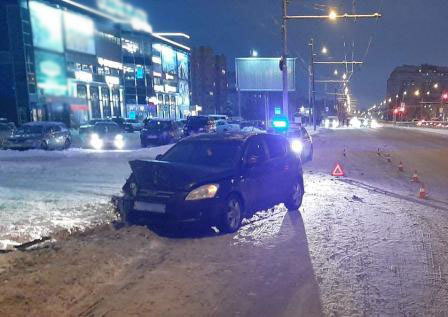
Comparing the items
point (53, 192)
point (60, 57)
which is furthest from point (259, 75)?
point (53, 192)

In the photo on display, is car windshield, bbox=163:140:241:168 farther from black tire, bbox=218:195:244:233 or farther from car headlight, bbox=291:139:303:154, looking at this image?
car headlight, bbox=291:139:303:154

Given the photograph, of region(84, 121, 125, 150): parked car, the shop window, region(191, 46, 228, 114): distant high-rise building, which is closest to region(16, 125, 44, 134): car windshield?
region(84, 121, 125, 150): parked car

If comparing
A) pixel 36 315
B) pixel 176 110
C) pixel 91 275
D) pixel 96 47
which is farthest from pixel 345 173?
pixel 176 110

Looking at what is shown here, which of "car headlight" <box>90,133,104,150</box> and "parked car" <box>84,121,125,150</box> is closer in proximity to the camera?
"car headlight" <box>90,133,104,150</box>

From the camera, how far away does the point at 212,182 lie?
662cm

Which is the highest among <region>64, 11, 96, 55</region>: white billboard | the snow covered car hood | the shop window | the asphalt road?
<region>64, 11, 96, 55</region>: white billboard

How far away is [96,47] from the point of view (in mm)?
51031

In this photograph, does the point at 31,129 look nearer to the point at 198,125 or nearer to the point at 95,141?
the point at 95,141

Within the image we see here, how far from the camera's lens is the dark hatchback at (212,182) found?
21.1 feet

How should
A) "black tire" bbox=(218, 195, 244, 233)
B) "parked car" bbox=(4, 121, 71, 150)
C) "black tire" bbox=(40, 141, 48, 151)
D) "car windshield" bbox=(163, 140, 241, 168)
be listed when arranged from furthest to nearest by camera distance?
"black tire" bbox=(40, 141, 48, 151)
"parked car" bbox=(4, 121, 71, 150)
"car windshield" bbox=(163, 140, 241, 168)
"black tire" bbox=(218, 195, 244, 233)

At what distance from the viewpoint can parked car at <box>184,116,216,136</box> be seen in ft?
102

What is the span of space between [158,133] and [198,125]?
20.2 ft

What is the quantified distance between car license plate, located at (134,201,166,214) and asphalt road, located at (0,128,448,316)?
0.43 m

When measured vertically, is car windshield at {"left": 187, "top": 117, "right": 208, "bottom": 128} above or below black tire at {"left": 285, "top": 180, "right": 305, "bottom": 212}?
above
